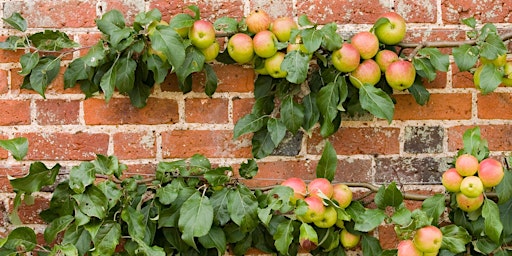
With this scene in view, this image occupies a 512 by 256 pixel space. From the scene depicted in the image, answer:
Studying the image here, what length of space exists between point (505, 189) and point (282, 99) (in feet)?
1.75

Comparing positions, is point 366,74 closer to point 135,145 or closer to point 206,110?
point 206,110

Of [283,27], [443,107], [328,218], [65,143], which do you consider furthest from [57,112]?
[443,107]

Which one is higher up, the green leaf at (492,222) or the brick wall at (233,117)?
the brick wall at (233,117)

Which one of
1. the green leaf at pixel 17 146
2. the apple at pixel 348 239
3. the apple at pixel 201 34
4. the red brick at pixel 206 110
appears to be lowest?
the apple at pixel 348 239

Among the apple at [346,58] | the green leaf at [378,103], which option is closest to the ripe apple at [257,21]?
the apple at [346,58]

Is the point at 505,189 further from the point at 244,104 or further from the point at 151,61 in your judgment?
the point at 151,61

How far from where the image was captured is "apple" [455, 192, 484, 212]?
1.50 m

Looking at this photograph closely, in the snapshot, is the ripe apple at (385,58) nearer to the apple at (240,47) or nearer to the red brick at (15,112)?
the apple at (240,47)

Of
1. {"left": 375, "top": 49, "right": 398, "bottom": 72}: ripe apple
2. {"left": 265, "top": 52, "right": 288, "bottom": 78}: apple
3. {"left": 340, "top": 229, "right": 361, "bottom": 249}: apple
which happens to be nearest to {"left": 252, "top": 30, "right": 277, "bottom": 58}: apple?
{"left": 265, "top": 52, "right": 288, "bottom": 78}: apple

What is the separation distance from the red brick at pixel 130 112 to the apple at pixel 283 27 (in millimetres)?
296

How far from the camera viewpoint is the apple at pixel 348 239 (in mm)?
1587

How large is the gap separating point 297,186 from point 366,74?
0.97ft

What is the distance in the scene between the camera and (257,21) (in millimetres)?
1534

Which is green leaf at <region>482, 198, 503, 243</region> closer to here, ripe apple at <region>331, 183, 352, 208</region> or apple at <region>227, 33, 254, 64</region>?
ripe apple at <region>331, 183, 352, 208</region>
